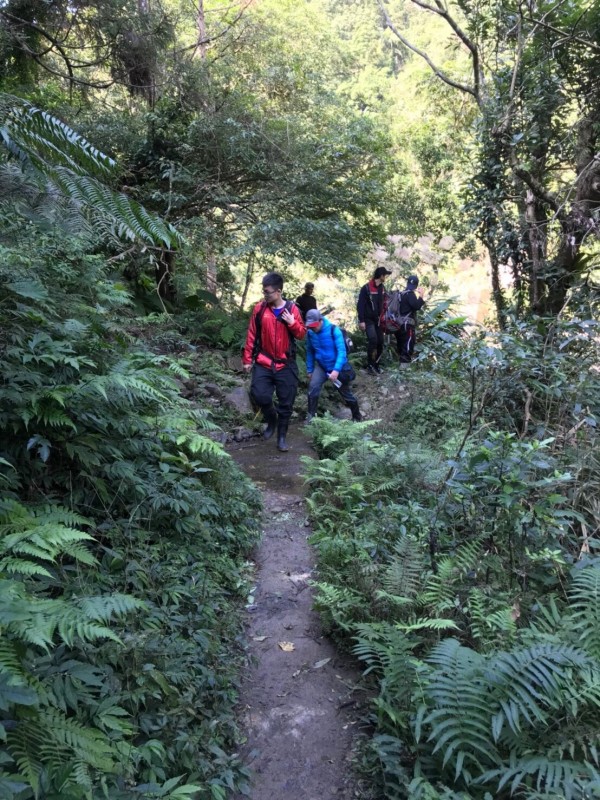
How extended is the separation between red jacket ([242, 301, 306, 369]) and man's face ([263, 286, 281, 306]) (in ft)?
0.34

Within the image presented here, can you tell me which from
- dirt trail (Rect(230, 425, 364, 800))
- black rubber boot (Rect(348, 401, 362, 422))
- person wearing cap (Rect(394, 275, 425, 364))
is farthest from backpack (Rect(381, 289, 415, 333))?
dirt trail (Rect(230, 425, 364, 800))

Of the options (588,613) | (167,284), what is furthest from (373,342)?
(588,613)

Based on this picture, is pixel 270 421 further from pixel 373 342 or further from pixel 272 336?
pixel 373 342

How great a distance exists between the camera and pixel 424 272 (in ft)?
50.2

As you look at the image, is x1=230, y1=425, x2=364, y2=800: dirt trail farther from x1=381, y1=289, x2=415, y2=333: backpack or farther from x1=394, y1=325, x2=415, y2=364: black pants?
x1=394, y1=325, x2=415, y2=364: black pants

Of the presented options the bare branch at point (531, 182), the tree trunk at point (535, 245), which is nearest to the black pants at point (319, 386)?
the tree trunk at point (535, 245)

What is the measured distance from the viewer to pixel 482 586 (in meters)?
3.60

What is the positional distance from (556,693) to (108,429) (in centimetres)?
335

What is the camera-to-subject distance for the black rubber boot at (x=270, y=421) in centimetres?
732

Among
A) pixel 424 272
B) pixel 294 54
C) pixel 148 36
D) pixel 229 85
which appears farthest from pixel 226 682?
pixel 294 54

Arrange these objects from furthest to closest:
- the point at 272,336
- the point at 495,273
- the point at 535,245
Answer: the point at 495,273
the point at 535,245
the point at 272,336

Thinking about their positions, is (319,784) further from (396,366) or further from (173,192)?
(173,192)

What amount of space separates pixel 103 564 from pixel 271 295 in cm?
407

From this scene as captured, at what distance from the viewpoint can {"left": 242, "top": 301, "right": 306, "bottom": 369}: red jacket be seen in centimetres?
661
